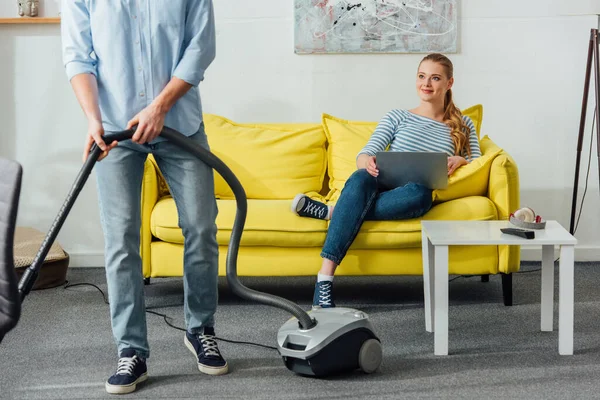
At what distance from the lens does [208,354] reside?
8.36ft

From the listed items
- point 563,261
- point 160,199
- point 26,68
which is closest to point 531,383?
point 563,261

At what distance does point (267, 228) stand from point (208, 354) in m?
0.89

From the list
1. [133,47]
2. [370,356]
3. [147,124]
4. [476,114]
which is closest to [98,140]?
[147,124]

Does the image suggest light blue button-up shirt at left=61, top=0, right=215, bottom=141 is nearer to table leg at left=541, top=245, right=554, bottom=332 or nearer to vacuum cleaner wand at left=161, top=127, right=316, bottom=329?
vacuum cleaner wand at left=161, top=127, right=316, bottom=329

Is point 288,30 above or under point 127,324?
above

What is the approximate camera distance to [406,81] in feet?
14.2

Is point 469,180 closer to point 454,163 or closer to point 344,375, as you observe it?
point 454,163

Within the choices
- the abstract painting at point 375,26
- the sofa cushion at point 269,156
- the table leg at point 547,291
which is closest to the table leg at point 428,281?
the table leg at point 547,291

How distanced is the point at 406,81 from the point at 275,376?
2.22m

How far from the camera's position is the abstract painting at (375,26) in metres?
4.23

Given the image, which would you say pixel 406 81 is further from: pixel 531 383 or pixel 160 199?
pixel 531 383

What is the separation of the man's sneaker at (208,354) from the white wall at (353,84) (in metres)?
1.96

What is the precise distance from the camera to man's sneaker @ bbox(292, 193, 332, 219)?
3.35 meters

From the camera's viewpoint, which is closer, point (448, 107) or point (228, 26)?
point (448, 107)
